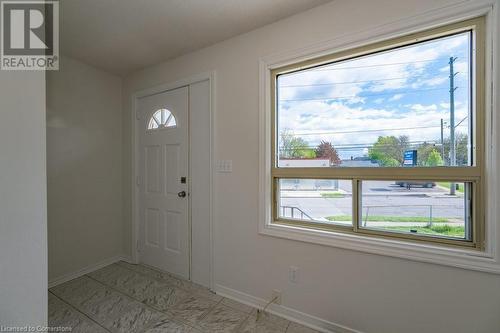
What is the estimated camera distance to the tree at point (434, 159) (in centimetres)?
136

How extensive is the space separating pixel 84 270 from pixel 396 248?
3111 millimetres

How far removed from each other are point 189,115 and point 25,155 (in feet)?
4.76

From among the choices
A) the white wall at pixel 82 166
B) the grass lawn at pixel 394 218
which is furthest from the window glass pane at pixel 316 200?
the white wall at pixel 82 166

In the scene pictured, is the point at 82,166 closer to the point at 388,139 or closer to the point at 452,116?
the point at 388,139

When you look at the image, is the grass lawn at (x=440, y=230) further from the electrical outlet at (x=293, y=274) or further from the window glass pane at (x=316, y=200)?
the electrical outlet at (x=293, y=274)

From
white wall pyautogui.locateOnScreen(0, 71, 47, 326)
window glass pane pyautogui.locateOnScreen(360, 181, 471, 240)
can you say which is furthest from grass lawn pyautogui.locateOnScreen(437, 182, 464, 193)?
white wall pyautogui.locateOnScreen(0, 71, 47, 326)

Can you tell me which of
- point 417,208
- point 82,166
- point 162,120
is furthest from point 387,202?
point 82,166

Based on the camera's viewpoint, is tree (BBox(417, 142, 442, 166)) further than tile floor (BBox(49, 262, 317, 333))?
No

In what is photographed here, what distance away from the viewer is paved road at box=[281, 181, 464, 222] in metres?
1.36

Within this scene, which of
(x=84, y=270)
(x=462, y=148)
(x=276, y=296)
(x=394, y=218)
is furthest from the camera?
(x=84, y=270)

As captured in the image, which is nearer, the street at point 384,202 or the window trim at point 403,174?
the window trim at point 403,174

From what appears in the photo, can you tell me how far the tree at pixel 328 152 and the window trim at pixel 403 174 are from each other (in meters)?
0.42

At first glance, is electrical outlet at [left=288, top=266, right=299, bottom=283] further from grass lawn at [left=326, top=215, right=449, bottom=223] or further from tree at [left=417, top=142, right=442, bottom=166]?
tree at [left=417, top=142, right=442, bottom=166]

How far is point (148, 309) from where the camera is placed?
6.16 feet
